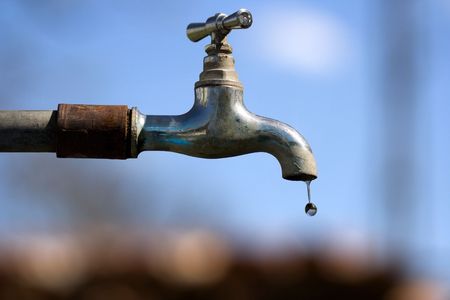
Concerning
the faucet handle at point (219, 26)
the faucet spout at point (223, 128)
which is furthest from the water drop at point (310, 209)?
the faucet handle at point (219, 26)

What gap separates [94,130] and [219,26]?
0.98ft

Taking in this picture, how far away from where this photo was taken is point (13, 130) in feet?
6.02

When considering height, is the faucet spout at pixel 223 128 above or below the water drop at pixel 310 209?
above

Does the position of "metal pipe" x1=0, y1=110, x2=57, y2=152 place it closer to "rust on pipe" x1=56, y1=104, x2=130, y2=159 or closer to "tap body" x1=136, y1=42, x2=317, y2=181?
"rust on pipe" x1=56, y1=104, x2=130, y2=159

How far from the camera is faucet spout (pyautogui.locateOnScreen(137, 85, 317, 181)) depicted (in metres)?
1.91

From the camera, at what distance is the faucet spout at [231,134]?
6.27 ft

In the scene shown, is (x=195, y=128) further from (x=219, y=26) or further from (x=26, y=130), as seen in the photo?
(x=26, y=130)

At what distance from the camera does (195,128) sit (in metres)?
1.92

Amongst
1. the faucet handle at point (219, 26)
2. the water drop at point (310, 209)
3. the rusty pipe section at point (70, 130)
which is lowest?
the water drop at point (310, 209)

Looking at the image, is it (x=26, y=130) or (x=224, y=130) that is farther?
(x=224, y=130)

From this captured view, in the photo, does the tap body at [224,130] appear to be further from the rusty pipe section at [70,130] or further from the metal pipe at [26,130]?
the metal pipe at [26,130]

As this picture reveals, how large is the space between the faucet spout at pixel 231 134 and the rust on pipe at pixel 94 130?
2.1 inches

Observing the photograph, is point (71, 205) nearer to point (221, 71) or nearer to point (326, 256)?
point (326, 256)

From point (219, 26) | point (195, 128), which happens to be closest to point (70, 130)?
point (195, 128)
